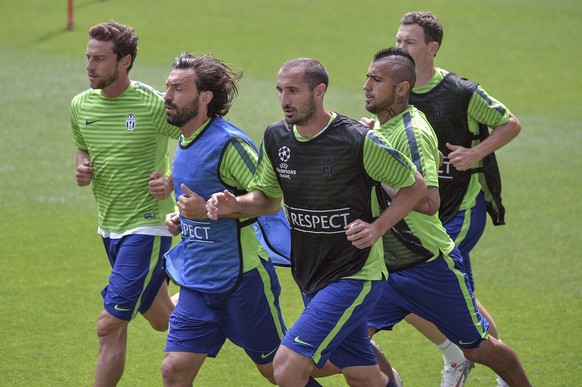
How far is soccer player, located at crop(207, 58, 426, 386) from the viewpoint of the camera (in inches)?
236

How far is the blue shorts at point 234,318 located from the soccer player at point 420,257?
2.82 feet

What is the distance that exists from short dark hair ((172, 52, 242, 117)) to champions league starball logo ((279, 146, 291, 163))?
623 mm

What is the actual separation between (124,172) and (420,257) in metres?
2.08

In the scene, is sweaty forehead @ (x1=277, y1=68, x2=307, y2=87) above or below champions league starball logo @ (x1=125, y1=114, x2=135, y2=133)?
above

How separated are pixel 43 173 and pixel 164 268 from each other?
705 centimetres

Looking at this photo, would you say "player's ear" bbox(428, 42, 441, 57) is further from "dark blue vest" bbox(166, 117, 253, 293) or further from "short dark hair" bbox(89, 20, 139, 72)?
"short dark hair" bbox(89, 20, 139, 72)

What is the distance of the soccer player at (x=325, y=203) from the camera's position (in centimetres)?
600

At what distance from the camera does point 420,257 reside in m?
6.79

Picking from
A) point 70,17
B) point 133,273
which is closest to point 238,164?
point 133,273

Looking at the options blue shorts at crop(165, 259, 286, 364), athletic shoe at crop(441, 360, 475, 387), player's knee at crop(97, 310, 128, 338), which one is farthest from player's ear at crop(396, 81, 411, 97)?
player's knee at crop(97, 310, 128, 338)

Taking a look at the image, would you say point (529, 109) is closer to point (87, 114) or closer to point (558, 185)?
point (558, 185)

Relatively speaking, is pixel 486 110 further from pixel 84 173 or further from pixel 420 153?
pixel 84 173

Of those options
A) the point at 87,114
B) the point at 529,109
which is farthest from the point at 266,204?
the point at 529,109

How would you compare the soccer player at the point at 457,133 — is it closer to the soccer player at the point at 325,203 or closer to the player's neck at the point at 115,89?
the soccer player at the point at 325,203
